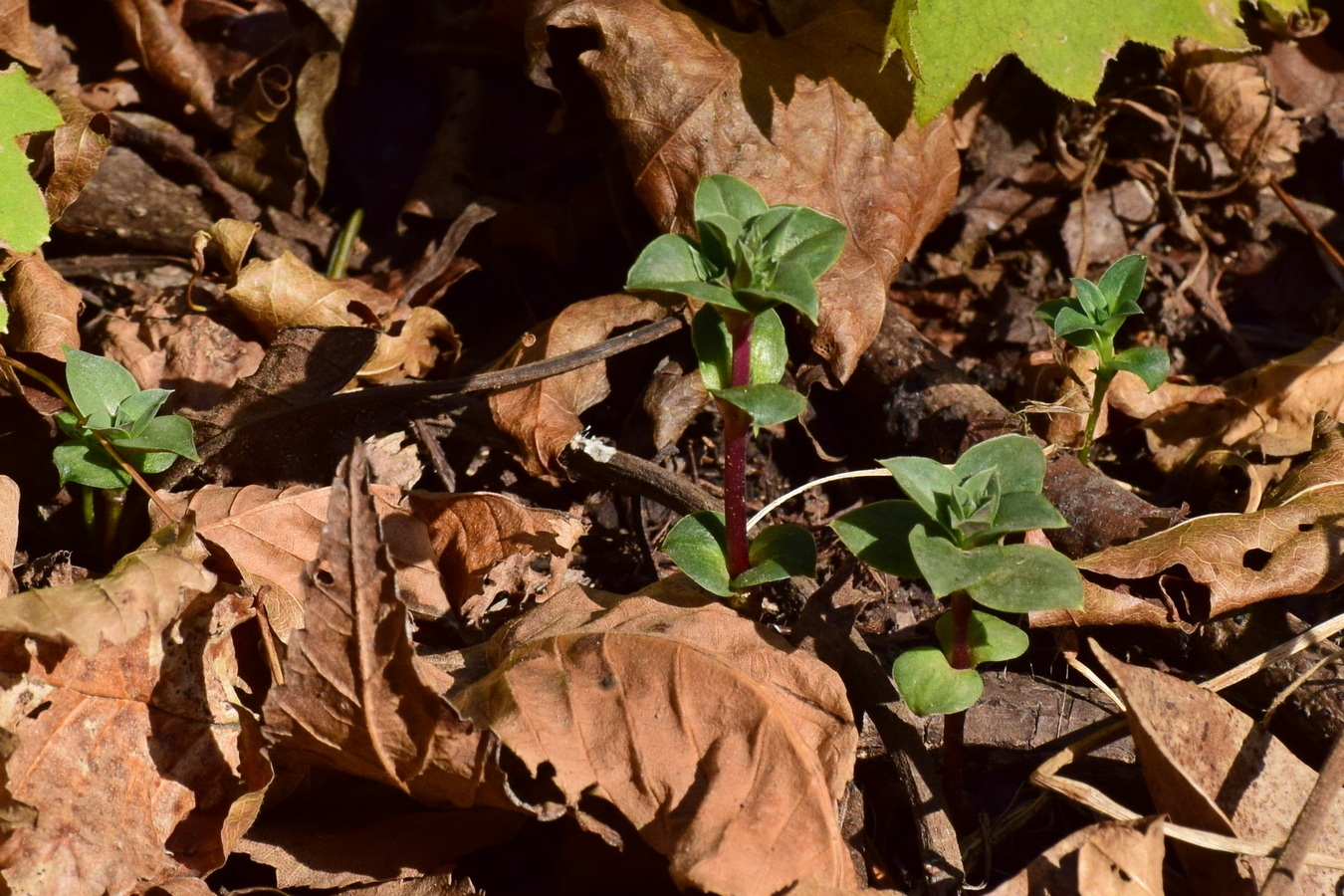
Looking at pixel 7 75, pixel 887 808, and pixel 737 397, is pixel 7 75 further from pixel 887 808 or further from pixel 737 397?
pixel 887 808

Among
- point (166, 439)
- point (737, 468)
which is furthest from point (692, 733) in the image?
point (166, 439)

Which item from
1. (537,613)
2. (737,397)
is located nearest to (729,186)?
(737,397)

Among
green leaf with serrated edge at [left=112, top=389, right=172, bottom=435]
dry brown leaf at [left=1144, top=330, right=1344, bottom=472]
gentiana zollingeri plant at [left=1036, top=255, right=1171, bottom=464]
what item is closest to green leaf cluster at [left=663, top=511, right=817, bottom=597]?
gentiana zollingeri plant at [left=1036, top=255, right=1171, bottom=464]

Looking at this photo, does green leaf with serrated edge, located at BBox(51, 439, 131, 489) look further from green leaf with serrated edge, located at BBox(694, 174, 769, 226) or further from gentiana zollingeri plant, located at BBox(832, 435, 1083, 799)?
gentiana zollingeri plant, located at BBox(832, 435, 1083, 799)

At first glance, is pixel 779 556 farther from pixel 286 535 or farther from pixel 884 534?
pixel 286 535

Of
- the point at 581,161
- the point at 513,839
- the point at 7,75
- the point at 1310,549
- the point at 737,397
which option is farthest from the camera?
the point at 581,161

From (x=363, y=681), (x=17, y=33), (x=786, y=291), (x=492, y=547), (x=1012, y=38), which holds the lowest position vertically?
(x=492, y=547)

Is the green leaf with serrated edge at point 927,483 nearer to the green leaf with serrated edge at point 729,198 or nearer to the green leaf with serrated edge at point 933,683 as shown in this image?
the green leaf with serrated edge at point 933,683
